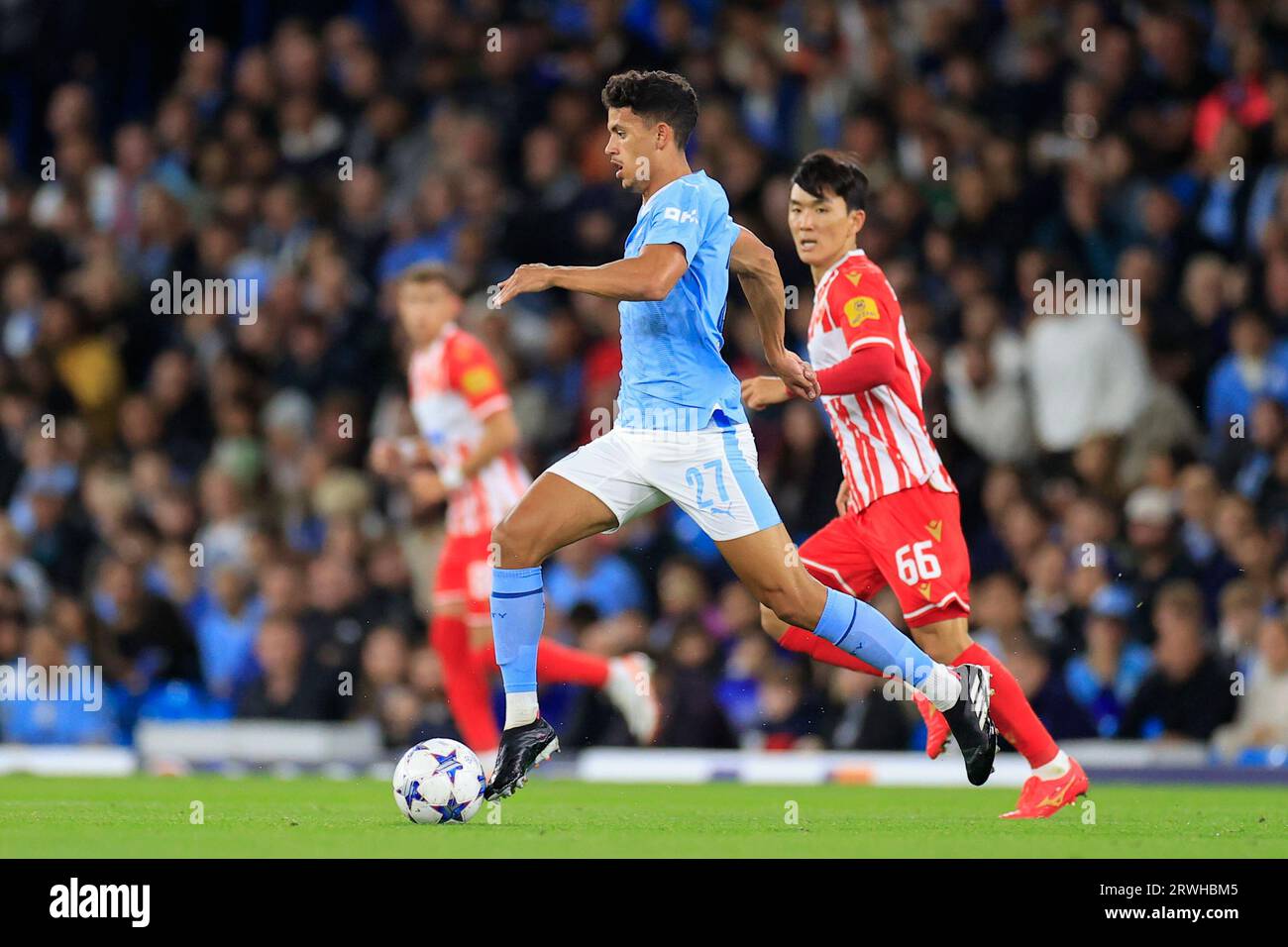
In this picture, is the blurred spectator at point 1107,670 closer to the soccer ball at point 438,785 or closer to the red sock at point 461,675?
the red sock at point 461,675

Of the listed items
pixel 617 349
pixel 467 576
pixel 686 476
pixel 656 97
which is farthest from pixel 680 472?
pixel 617 349

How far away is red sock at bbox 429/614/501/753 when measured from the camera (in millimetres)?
10570

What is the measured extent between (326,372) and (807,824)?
800 centimetres

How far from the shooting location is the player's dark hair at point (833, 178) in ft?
27.5

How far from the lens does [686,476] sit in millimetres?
7434

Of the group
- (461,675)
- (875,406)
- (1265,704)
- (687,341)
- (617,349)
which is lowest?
(1265,704)

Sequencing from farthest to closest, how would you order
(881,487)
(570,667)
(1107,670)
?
(1107,670), (570,667), (881,487)

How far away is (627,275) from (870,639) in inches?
62.7

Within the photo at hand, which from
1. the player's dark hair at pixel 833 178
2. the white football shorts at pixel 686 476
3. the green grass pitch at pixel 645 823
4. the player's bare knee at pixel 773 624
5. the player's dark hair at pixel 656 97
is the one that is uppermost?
the player's dark hair at pixel 656 97

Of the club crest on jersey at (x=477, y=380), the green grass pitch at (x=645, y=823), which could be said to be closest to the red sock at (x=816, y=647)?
the green grass pitch at (x=645, y=823)

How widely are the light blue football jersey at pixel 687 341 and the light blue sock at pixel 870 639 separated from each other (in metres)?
0.78

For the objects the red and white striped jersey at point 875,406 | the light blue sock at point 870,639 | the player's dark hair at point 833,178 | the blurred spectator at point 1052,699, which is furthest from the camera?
the blurred spectator at point 1052,699

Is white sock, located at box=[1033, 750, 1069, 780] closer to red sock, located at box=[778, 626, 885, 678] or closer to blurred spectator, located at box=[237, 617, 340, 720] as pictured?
red sock, located at box=[778, 626, 885, 678]

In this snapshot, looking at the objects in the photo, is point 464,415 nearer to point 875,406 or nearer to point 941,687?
point 875,406
